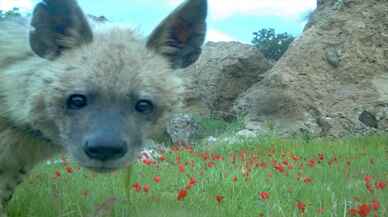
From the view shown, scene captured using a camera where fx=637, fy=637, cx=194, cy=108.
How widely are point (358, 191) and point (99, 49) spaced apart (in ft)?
9.78

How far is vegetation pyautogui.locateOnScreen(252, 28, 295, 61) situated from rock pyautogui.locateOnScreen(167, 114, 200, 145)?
926 cm

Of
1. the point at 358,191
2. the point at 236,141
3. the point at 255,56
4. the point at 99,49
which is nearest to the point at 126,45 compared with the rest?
the point at 99,49

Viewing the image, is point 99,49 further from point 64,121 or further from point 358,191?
point 358,191

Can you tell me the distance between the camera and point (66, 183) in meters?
5.69

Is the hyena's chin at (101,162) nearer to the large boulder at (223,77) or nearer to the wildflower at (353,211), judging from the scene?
the wildflower at (353,211)

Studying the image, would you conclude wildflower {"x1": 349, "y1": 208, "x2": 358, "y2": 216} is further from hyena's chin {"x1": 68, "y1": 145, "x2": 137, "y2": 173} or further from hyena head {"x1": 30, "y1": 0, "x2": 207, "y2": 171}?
hyena's chin {"x1": 68, "y1": 145, "x2": 137, "y2": 173}

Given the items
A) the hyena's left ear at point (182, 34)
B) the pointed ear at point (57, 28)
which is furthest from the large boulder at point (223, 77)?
the pointed ear at point (57, 28)

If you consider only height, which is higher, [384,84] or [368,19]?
[368,19]

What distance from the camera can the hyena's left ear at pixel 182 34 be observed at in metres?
4.26

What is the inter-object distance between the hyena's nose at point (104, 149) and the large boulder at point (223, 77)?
11.5 metres

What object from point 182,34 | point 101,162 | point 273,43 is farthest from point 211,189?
point 273,43

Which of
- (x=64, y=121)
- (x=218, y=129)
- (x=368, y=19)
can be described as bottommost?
(x=218, y=129)

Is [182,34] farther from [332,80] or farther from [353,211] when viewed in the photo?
[332,80]

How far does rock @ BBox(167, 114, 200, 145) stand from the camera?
1238cm
